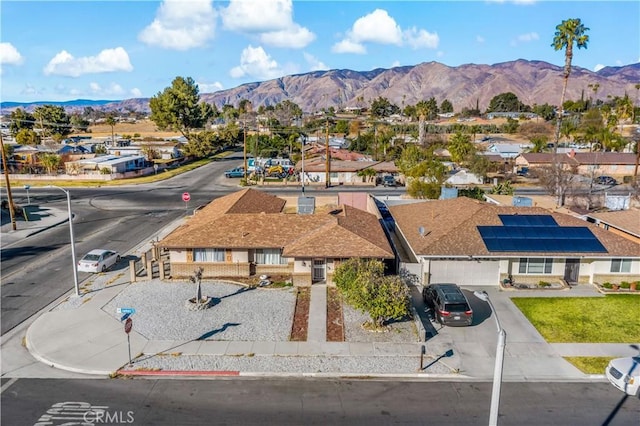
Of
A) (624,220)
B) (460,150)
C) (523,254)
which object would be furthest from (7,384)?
(460,150)

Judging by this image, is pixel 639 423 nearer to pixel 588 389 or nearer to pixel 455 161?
pixel 588 389

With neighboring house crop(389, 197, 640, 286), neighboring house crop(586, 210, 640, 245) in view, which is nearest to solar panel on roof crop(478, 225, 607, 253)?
neighboring house crop(389, 197, 640, 286)

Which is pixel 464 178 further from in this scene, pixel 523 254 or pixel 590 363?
pixel 590 363

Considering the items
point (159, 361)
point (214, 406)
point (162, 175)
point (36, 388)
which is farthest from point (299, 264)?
point (162, 175)

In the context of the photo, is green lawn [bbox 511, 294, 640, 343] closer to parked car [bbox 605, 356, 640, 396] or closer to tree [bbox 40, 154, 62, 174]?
parked car [bbox 605, 356, 640, 396]

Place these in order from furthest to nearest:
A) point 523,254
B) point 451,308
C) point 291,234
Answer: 1. point 291,234
2. point 523,254
3. point 451,308

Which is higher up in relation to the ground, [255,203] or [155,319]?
[255,203]
